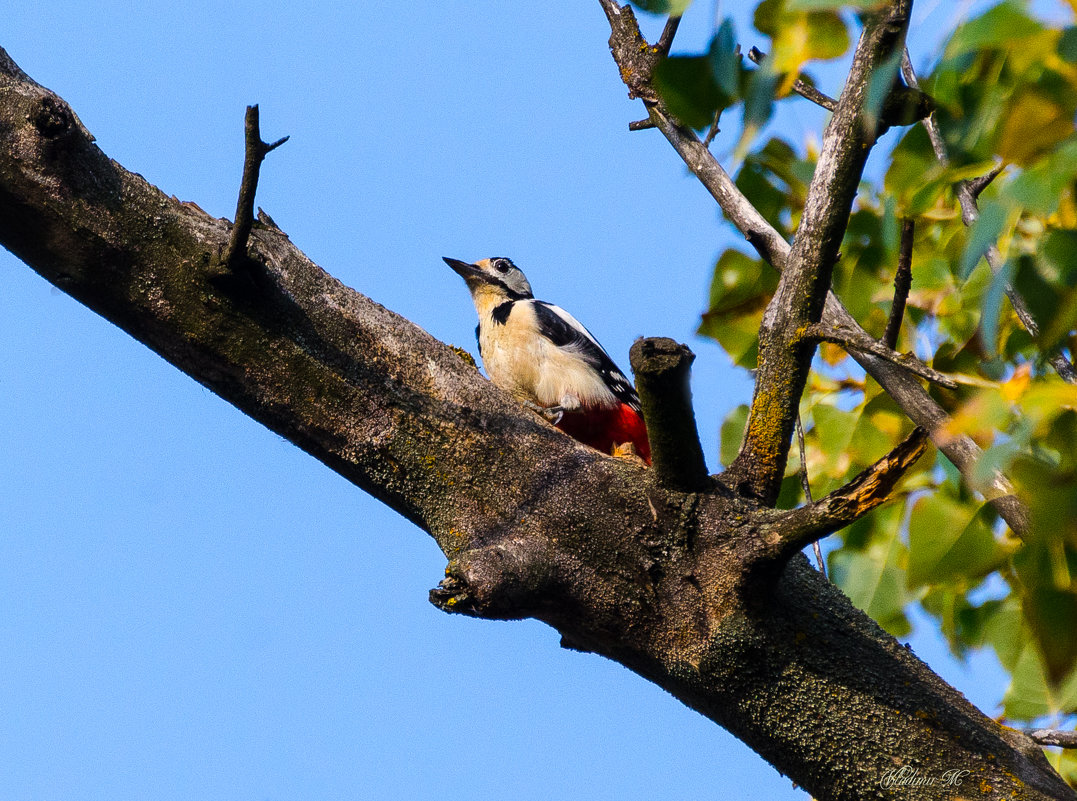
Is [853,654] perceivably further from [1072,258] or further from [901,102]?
[1072,258]

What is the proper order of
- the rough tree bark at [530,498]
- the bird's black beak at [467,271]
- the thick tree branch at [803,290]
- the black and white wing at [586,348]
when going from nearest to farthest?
the rough tree bark at [530,498]
the thick tree branch at [803,290]
the black and white wing at [586,348]
the bird's black beak at [467,271]

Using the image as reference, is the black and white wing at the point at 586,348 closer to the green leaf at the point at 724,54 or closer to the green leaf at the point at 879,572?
the green leaf at the point at 879,572

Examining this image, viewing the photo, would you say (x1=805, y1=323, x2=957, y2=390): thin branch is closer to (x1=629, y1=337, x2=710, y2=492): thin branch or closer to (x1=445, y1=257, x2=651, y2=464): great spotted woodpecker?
(x1=629, y1=337, x2=710, y2=492): thin branch

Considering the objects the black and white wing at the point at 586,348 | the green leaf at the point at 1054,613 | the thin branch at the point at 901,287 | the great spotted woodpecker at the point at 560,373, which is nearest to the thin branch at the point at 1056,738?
the thin branch at the point at 901,287

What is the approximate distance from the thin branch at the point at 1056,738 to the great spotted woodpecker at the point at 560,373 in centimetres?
236

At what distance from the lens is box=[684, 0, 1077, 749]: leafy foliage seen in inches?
37.2

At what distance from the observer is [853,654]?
7.32ft

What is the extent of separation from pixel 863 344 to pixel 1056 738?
108 cm

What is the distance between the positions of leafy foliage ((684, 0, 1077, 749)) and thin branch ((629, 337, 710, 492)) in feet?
1.70

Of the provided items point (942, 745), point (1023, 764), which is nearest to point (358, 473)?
point (942, 745)

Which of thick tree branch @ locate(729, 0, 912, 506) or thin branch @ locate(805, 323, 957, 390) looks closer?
thin branch @ locate(805, 323, 957, 390)

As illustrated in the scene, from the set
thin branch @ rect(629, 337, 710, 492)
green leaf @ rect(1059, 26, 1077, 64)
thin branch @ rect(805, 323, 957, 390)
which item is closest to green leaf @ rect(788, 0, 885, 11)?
green leaf @ rect(1059, 26, 1077, 64)

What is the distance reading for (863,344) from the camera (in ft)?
7.54

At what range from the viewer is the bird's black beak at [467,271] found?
6.17 m
